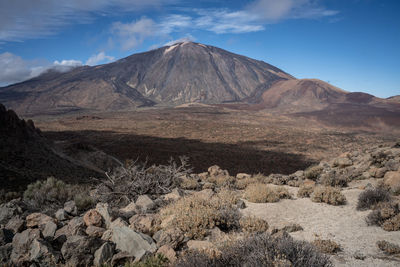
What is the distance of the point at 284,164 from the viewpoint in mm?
22938

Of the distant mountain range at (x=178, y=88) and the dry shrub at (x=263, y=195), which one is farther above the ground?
the distant mountain range at (x=178, y=88)

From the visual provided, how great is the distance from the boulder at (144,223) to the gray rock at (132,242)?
47cm

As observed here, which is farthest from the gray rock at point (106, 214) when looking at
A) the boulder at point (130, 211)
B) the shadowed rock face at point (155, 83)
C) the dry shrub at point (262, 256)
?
the shadowed rock face at point (155, 83)

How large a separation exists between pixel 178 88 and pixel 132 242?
160325 millimetres

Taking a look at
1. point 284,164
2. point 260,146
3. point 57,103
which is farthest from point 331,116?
point 57,103

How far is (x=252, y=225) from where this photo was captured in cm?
505

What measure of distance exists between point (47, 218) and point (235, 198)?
423 cm

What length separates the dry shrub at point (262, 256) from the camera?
9.64 ft

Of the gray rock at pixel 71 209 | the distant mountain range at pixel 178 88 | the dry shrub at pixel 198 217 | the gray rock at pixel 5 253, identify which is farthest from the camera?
the distant mountain range at pixel 178 88

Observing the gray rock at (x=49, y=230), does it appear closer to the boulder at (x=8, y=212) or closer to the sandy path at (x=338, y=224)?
the boulder at (x=8, y=212)

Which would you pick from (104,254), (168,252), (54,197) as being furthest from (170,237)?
(54,197)

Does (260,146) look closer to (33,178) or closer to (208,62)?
(33,178)

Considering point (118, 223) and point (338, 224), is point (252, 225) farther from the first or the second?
point (118, 223)

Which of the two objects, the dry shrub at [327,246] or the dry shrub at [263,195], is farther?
the dry shrub at [263,195]
